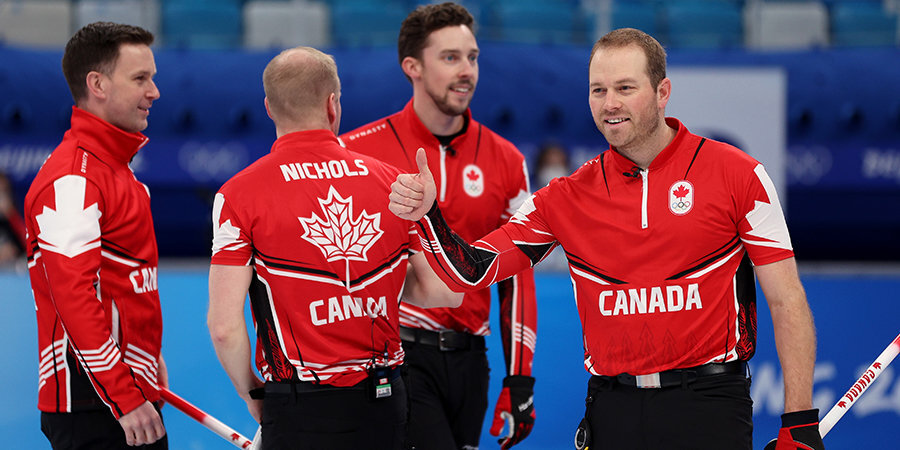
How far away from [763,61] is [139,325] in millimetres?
7293

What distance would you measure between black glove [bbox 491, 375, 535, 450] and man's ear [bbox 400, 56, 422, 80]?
1450 millimetres

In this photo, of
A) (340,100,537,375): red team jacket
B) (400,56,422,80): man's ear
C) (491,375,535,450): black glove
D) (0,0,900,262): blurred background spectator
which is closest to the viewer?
(491,375,535,450): black glove

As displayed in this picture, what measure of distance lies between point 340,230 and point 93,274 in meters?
0.87

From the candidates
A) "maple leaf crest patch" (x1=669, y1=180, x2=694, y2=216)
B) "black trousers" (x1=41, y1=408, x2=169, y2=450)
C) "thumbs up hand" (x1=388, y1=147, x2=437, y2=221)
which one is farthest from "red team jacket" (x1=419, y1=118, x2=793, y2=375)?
"black trousers" (x1=41, y1=408, x2=169, y2=450)

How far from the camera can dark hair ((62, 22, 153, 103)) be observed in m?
3.52

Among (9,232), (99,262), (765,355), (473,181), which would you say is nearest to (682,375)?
(473,181)

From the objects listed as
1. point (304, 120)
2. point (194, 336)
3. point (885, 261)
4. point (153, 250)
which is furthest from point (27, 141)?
point (885, 261)

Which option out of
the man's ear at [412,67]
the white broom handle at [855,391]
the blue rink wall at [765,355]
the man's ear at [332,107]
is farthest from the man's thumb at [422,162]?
the blue rink wall at [765,355]

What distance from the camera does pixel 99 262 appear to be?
3.19m

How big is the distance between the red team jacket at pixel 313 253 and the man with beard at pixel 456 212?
35.9 inches

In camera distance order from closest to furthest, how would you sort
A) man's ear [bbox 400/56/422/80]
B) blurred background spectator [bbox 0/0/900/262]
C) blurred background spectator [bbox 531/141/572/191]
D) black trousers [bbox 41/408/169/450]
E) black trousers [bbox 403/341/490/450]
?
black trousers [bbox 41/408/169/450]
black trousers [bbox 403/341/490/450]
man's ear [bbox 400/56/422/80]
blurred background spectator [bbox 531/141/572/191]
blurred background spectator [bbox 0/0/900/262]

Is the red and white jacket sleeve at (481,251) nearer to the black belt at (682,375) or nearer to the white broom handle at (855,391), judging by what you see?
the black belt at (682,375)

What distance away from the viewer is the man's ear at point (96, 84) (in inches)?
138

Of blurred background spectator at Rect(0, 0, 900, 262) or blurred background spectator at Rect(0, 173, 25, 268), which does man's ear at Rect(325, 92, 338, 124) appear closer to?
blurred background spectator at Rect(0, 173, 25, 268)
